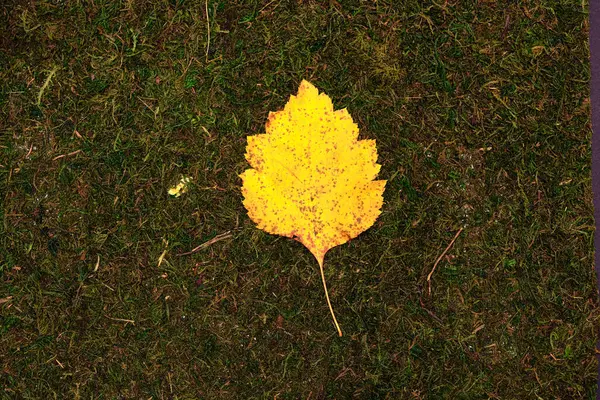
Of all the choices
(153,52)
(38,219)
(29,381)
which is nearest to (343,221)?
(153,52)

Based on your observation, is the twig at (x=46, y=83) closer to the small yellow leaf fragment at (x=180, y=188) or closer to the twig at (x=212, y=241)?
the small yellow leaf fragment at (x=180, y=188)

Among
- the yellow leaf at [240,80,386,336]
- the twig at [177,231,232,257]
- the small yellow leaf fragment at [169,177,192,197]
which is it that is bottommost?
the twig at [177,231,232,257]

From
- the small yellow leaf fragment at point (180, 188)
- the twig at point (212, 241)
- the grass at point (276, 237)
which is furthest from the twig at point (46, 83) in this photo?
the twig at point (212, 241)

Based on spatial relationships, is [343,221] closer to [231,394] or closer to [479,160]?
[479,160]

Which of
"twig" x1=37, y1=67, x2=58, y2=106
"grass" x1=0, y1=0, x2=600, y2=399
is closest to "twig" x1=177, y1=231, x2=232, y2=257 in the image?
"grass" x1=0, y1=0, x2=600, y2=399

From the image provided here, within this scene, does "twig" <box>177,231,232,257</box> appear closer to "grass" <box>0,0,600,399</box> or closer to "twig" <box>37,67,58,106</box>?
"grass" <box>0,0,600,399</box>

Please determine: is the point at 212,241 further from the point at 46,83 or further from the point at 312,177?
the point at 46,83
